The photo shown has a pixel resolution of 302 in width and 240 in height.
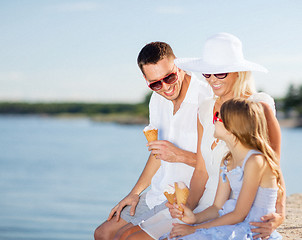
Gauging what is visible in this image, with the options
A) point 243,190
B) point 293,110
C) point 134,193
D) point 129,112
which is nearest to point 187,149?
point 134,193

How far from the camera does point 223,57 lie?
3.03 m

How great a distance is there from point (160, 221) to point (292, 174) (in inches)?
829

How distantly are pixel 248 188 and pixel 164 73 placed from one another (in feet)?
3.92

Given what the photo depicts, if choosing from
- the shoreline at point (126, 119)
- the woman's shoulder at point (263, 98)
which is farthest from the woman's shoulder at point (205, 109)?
the shoreline at point (126, 119)

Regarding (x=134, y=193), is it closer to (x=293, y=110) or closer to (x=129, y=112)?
(x=293, y=110)

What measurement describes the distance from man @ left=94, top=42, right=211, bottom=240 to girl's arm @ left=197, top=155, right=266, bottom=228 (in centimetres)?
82

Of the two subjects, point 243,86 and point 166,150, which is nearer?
point 243,86

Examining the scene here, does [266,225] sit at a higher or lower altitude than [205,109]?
lower

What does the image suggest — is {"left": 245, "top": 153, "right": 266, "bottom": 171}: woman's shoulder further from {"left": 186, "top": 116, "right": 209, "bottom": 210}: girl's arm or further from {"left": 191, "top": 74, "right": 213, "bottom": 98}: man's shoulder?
{"left": 191, "top": 74, "right": 213, "bottom": 98}: man's shoulder

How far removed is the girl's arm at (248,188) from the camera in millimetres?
2553

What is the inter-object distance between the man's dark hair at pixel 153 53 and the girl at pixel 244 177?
916 mm

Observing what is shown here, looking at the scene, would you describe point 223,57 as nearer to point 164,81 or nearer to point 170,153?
point 164,81

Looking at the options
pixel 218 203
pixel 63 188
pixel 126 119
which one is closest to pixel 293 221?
pixel 218 203

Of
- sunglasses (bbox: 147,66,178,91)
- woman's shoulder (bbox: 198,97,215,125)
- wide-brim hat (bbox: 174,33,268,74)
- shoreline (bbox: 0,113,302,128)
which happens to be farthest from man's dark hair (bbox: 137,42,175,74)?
shoreline (bbox: 0,113,302,128)
